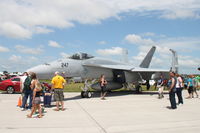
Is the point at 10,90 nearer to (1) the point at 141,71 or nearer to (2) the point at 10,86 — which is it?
(2) the point at 10,86

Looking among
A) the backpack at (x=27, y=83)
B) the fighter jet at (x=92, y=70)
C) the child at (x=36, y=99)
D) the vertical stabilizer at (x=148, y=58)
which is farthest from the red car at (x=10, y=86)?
the vertical stabilizer at (x=148, y=58)

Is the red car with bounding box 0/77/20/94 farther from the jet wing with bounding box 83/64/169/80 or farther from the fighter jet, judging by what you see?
the jet wing with bounding box 83/64/169/80

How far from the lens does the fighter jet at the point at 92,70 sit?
13122 millimetres

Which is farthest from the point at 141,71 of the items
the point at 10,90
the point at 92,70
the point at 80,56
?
the point at 10,90

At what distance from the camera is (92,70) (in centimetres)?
1542

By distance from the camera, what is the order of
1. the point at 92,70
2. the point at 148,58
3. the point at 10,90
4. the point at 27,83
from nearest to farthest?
the point at 27,83 → the point at 92,70 → the point at 10,90 → the point at 148,58

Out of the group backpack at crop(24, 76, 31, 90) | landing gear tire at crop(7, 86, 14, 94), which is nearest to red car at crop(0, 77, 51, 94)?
landing gear tire at crop(7, 86, 14, 94)

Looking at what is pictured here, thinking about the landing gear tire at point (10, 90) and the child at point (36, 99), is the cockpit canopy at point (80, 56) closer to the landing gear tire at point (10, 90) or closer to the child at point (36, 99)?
the child at point (36, 99)

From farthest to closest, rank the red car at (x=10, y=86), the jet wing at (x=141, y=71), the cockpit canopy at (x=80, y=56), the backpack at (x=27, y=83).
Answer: the red car at (x=10, y=86) < the jet wing at (x=141, y=71) < the cockpit canopy at (x=80, y=56) < the backpack at (x=27, y=83)

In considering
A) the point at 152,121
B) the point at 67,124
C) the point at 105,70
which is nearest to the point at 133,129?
the point at 152,121

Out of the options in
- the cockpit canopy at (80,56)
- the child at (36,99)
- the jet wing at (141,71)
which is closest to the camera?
the child at (36,99)

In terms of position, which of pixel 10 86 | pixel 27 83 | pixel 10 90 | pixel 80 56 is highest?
pixel 80 56

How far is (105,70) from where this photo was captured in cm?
1670

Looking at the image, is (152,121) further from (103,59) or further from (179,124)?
(103,59)
